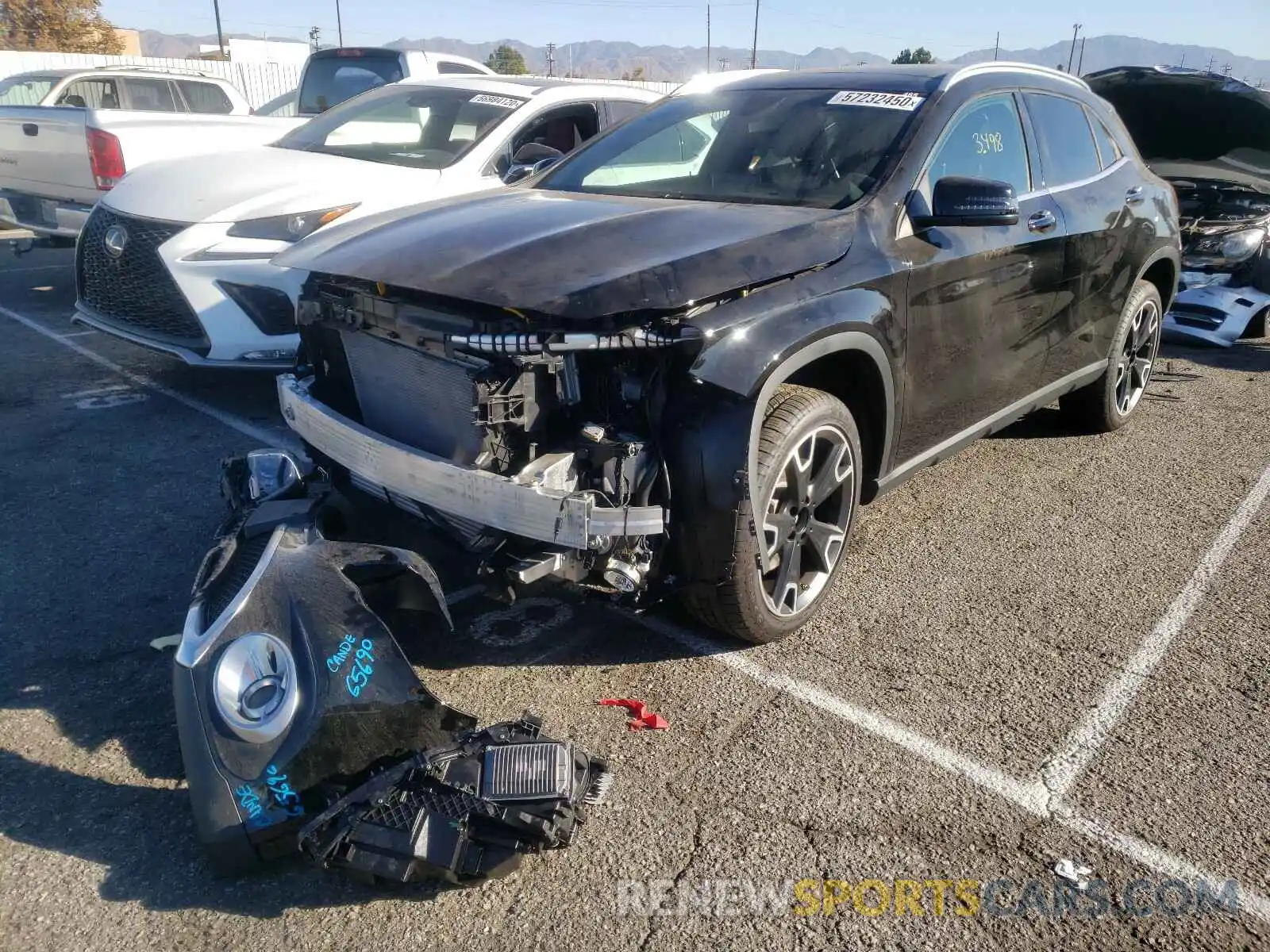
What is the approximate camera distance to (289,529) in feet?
9.61

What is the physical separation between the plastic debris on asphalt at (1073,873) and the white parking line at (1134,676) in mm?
277

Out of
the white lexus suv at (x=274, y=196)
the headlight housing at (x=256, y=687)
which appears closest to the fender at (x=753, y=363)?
the headlight housing at (x=256, y=687)

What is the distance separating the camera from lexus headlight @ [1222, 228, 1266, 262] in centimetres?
793

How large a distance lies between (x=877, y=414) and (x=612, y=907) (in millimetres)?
1999

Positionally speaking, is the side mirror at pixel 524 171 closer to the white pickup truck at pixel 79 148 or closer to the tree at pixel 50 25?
the white pickup truck at pixel 79 148

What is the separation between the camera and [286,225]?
553 cm

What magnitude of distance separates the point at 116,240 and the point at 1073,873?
227 inches

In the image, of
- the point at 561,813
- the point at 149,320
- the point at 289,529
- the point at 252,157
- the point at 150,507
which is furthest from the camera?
the point at 252,157

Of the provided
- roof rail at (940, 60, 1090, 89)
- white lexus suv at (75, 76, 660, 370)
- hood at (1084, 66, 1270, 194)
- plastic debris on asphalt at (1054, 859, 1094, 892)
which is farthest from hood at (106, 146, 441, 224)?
hood at (1084, 66, 1270, 194)

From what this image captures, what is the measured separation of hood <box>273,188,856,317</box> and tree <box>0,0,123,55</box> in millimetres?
47183

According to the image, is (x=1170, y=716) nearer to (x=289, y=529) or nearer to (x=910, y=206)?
(x=910, y=206)

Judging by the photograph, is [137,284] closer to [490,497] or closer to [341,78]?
[490,497]

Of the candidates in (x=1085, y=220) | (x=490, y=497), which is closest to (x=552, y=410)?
(x=490, y=497)

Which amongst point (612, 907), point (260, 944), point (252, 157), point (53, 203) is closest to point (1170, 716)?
point (612, 907)
